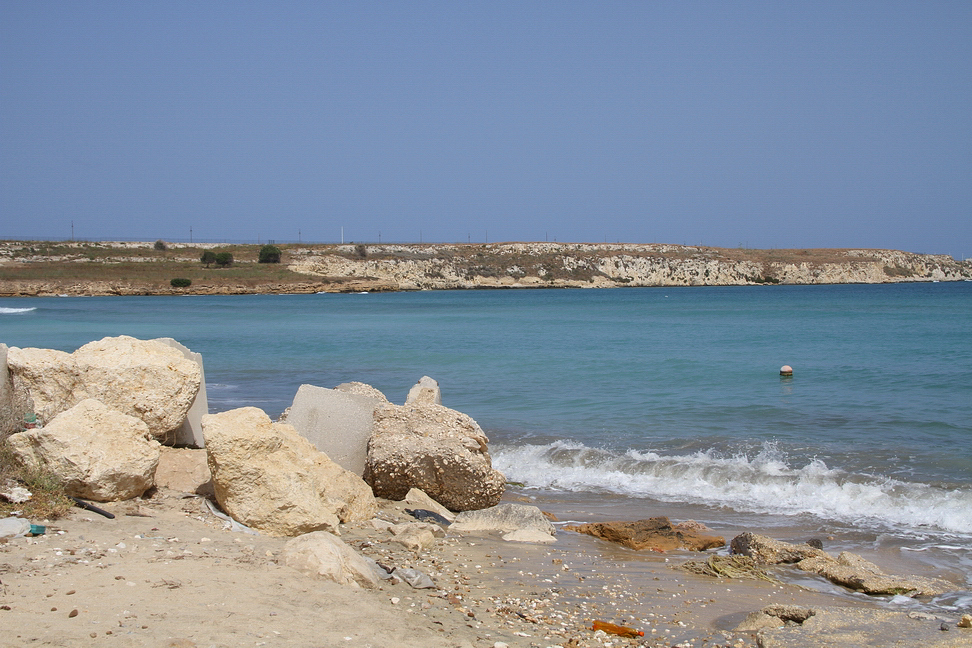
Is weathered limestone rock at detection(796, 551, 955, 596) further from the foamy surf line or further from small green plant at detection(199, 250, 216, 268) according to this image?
small green plant at detection(199, 250, 216, 268)

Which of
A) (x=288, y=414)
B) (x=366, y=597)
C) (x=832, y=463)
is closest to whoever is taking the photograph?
(x=366, y=597)

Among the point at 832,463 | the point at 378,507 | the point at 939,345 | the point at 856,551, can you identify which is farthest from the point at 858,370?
the point at 378,507

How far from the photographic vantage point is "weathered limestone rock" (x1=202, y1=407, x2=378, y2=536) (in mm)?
6084

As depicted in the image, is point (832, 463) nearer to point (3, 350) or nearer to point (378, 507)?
point (378, 507)

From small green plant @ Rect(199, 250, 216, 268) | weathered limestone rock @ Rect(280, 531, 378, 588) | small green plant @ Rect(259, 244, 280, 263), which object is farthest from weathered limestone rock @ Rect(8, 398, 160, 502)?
small green plant @ Rect(259, 244, 280, 263)

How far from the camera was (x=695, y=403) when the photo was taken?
1464 cm

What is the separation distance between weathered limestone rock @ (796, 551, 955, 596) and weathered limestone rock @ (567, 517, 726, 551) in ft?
2.73

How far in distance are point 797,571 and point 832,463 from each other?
4204mm

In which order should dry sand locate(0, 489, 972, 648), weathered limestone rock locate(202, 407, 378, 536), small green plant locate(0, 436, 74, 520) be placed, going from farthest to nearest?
weathered limestone rock locate(202, 407, 378, 536)
small green plant locate(0, 436, 74, 520)
dry sand locate(0, 489, 972, 648)

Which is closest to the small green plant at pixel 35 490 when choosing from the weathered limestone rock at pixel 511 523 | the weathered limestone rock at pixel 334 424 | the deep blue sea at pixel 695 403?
the weathered limestone rock at pixel 334 424

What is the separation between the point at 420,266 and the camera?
96.9 metres

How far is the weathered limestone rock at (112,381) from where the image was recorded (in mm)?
6926

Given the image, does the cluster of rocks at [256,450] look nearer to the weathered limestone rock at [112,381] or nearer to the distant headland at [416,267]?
the weathered limestone rock at [112,381]

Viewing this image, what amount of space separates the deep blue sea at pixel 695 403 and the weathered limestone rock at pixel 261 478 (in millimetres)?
3343
